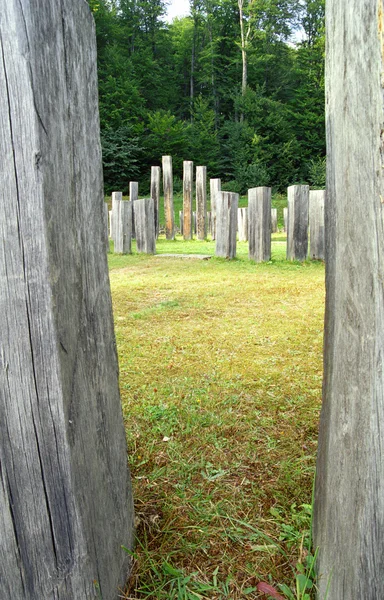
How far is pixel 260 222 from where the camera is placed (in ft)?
24.1

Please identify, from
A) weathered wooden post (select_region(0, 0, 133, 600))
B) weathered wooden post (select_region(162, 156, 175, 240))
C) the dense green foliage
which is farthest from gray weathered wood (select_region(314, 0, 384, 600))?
the dense green foliage

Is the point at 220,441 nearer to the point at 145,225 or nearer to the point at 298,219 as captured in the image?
the point at 298,219

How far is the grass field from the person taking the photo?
4.72 ft

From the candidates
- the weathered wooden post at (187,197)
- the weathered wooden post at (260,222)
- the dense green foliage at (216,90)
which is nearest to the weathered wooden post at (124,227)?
the weathered wooden post at (260,222)

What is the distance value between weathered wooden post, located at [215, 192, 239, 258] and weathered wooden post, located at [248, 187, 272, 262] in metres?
0.36

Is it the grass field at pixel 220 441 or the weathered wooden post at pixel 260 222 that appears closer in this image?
the grass field at pixel 220 441

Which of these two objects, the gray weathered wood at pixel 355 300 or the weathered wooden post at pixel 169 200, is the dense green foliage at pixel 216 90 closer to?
the weathered wooden post at pixel 169 200

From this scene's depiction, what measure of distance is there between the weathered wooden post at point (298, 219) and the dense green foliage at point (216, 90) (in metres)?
22.1

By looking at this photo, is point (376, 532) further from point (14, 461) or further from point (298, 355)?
point (298, 355)

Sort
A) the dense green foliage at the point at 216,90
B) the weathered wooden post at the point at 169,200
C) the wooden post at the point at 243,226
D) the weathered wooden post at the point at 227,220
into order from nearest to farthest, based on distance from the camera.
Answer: the weathered wooden post at the point at 227,220, the wooden post at the point at 243,226, the weathered wooden post at the point at 169,200, the dense green foliage at the point at 216,90

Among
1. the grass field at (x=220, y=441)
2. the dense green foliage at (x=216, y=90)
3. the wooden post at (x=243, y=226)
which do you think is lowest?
the grass field at (x=220, y=441)

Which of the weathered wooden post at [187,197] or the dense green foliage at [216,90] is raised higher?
the dense green foliage at [216,90]

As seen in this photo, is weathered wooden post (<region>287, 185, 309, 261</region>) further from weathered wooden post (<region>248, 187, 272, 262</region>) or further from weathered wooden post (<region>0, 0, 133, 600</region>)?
Result: weathered wooden post (<region>0, 0, 133, 600</region>)

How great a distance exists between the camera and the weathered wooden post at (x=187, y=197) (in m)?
13.8
